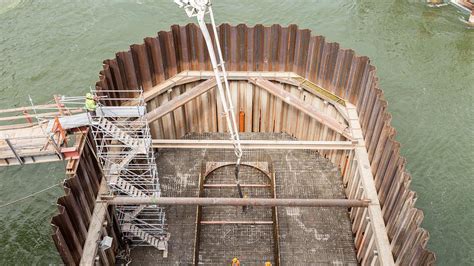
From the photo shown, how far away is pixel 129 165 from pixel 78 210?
3.66m

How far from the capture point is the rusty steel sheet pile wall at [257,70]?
2167cm

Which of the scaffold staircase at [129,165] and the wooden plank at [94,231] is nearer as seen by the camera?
the wooden plank at [94,231]

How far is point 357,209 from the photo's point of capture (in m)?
20.2

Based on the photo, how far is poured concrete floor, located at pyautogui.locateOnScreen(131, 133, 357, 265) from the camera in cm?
1983

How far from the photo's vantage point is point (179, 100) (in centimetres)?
2292

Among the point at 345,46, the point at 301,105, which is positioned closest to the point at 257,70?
the point at 301,105

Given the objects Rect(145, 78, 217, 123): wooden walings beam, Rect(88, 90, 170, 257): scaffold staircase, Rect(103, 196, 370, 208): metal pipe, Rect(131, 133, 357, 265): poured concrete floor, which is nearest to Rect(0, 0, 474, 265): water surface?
Rect(88, 90, 170, 257): scaffold staircase

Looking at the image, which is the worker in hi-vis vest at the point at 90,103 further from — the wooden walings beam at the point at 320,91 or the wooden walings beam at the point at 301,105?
the wooden walings beam at the point at 320,91

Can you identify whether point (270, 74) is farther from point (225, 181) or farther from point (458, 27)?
point (458, 27)

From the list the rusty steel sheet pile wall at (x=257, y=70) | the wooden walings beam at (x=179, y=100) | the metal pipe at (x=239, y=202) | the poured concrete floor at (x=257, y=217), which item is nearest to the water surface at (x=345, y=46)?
the poured concrete floor at (x=257, y=217)

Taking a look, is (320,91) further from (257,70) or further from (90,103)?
(90,103)

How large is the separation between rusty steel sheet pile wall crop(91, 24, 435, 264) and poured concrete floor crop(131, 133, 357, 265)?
93 centimetres

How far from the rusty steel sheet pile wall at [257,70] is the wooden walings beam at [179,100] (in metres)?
1.27

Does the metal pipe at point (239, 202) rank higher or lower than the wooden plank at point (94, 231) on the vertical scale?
higher
